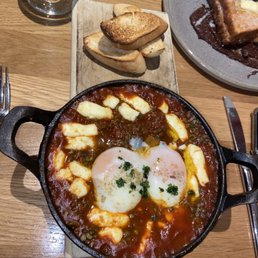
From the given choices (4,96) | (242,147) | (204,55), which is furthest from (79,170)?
(204,55)

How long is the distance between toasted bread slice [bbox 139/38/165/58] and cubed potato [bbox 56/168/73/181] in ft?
2.42

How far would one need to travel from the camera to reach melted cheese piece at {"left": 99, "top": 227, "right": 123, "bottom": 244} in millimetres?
1324

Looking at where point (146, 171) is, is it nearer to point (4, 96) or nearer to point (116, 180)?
point (116, 180)

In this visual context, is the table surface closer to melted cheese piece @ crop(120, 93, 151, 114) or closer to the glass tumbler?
the glass tumbler

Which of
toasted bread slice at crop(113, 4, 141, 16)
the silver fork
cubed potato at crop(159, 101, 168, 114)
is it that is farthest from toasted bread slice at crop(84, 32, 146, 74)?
the silver fork

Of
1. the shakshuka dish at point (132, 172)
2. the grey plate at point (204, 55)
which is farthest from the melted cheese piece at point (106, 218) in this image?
the grey plate at point (204, 55)

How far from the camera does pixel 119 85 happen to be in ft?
5.21

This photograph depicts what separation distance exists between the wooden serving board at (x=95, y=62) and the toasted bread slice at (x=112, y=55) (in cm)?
5

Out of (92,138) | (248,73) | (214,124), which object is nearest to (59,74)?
(92,138)

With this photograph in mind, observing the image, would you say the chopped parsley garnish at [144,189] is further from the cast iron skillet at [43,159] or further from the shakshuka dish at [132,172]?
the cast iron skillet at [43,159]

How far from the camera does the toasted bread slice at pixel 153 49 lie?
1848 millimetres

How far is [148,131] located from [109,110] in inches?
6.9

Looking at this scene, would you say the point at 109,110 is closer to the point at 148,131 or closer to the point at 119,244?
A: the point at 148,131

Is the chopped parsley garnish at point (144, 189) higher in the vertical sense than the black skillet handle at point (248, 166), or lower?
lower
